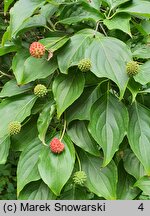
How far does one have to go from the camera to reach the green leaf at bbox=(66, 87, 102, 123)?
1.28 metres

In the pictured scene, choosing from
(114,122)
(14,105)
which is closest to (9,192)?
(14,105)

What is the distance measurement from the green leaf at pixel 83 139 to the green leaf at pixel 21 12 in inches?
14.2

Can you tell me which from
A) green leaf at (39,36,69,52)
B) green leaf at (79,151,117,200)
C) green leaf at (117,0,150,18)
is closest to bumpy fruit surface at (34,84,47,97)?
green leaf at (39,36,69,52)

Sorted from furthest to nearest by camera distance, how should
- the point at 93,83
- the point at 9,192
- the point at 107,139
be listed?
1. the point at 9,192
2. the point at 93,83
3. the point at 107,139

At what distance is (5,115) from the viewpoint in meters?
1.38

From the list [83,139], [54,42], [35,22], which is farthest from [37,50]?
[83,139]

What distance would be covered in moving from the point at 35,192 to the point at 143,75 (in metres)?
0.51

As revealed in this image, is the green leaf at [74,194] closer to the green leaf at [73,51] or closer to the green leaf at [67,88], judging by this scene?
the green leaf at [67,88]

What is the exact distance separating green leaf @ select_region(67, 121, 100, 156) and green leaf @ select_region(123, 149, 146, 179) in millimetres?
141

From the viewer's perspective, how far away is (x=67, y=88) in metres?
1.26

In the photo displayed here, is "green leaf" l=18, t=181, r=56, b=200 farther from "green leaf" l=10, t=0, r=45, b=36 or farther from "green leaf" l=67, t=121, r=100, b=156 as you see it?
"green leaf" l=10, t=0, r=45, b=36

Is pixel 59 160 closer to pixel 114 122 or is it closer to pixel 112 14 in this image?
pixel 114 122

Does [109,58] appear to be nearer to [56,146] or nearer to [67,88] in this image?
[67,88]

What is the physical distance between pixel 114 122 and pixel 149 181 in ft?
0.70
